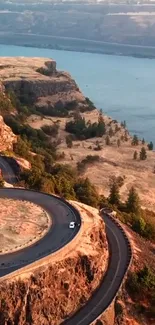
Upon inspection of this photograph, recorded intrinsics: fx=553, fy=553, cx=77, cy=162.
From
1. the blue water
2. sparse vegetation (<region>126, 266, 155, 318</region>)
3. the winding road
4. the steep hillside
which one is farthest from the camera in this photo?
the blue water

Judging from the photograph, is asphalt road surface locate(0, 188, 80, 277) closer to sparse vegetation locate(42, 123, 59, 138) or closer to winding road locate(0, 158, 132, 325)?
winding road locate(0, 158, 132, 325)

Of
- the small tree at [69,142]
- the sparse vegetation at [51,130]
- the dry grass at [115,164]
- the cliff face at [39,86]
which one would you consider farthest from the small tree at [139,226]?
the cliff face at [39,86]

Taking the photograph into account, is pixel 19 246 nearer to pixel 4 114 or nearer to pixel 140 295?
pixel 140 295

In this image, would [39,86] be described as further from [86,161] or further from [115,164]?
[115,164]

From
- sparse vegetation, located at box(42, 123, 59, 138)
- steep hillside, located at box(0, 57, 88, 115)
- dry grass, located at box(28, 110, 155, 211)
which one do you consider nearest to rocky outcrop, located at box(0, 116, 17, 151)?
dry grass, located at box(28, 110, 155, 211)

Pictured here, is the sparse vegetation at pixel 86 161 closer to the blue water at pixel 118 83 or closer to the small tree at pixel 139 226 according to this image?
the blue water at pixel 118 83
